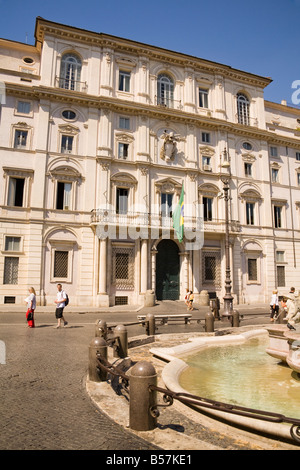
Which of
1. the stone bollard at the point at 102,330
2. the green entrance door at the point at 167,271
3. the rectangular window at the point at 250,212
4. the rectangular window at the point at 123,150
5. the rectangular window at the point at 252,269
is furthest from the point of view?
the rectangular window at the point at 250,212

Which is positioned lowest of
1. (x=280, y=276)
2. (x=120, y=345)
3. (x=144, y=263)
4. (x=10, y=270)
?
(x=120, y=345)

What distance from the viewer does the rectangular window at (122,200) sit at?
24.2m

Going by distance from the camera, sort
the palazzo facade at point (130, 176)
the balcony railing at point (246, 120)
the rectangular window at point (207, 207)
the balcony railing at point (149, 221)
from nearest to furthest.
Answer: the palazzo facade at point (130, 176) < the balcony railing at point (149, 221) < the rectangular window at point (207, 207) < the balcony railing at point (246, 120)

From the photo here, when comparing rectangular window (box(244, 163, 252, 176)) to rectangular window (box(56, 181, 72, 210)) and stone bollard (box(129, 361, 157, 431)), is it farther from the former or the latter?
→ stone bollard (box(129, 361, 157, 431))

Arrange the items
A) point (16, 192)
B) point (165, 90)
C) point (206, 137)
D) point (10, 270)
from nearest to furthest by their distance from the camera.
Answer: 1. point (10, 270)
2. point (16, 192)
3. point (165, 90)
4. point (206, 137)

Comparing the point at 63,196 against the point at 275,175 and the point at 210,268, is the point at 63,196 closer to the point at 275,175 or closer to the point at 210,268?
the point at 210,268

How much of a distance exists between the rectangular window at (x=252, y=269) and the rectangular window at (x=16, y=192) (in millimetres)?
19147

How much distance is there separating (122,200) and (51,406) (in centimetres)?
2051

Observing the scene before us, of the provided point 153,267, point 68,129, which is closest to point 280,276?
point 153,267

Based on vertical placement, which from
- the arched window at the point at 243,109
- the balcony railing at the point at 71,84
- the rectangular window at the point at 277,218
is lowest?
the rectangular window at the point at 277,218

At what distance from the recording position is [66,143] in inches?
930

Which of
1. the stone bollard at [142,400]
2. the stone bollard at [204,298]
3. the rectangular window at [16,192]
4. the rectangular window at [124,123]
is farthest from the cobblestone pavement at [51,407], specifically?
the rectangular window at [124,123]

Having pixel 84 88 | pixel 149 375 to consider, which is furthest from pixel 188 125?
pixel 149 375

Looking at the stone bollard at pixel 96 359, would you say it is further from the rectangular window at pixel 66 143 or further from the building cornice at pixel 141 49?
the building cornice at pixel 141 49
